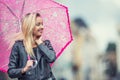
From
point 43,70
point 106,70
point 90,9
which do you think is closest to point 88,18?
point 90,9

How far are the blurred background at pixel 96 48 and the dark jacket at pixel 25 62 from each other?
409cm

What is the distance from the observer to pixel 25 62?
380 cm

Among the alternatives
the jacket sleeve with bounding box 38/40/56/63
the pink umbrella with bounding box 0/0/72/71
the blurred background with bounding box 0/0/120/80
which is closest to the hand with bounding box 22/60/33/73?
the jacket sleeve with bounding box 38/40/56/63

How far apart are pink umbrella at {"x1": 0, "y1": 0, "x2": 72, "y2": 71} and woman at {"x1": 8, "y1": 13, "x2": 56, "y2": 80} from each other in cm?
58

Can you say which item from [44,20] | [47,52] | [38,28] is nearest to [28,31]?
[38,28]

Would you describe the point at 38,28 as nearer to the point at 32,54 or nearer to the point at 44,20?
the point at 32,54

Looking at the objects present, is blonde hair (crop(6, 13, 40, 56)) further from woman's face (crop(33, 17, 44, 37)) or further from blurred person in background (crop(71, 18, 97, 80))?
blurred person in background (crop(71, 18, 97, 80))

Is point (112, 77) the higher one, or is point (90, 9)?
point (90, 9)

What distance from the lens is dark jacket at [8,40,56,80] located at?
3.78m

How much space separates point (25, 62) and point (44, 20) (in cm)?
81

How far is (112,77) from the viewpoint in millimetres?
8055

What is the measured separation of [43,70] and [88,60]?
4251 millimetres

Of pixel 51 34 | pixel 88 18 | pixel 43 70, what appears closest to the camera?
pixel 43 70

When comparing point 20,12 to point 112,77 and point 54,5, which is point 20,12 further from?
point 112,77
